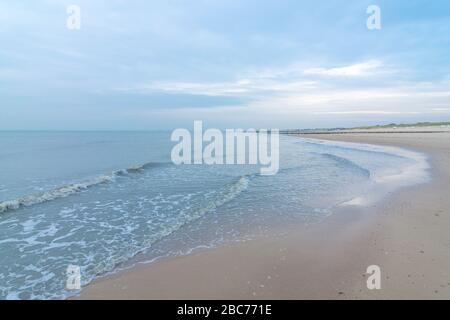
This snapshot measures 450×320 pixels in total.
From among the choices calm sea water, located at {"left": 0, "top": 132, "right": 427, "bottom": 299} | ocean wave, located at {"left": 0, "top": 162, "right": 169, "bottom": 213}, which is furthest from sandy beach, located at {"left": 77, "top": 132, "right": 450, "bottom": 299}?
ocean wave, located at {"left": 0, "top": 162, "right": 169, "bottom": 213}

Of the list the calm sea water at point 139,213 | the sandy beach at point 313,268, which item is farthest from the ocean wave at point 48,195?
the sandy beach at point 313,268

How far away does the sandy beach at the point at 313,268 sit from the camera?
436 centimetres

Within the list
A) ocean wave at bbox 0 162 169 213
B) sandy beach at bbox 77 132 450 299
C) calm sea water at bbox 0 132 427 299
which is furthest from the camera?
ocean wave at bbox 0 162 169 213

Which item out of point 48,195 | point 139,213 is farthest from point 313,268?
point 48,195

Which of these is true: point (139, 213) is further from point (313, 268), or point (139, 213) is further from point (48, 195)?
point (313, 268)

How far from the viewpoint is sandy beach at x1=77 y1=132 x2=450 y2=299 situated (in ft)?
14.3

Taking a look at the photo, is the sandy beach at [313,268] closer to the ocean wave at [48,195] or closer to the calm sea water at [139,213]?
the calm sea water at [139,213]

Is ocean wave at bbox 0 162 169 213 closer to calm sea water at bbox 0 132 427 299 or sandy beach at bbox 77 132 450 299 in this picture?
calm sea water at bbox 0 132 427 299

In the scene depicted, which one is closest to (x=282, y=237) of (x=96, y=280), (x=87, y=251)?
(x=96, y=280)

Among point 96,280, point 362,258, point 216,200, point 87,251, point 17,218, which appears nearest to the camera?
point 96,280

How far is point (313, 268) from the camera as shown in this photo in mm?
5102

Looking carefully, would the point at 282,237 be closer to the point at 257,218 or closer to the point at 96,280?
the point at 257,218

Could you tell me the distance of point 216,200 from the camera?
10922mm

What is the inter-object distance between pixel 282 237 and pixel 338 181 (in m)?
8.61
